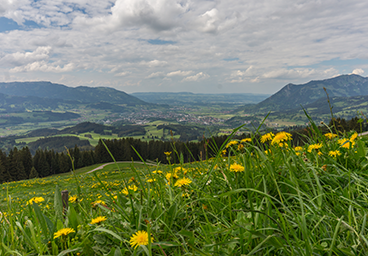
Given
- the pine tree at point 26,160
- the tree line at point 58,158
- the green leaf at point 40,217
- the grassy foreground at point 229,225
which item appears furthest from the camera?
the pine tree at point 26,160

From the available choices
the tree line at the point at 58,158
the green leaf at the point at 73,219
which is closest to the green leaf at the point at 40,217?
the green leaf at the point at 73,219

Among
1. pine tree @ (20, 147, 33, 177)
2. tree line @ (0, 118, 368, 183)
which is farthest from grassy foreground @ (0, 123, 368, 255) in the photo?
pine tree @ (20, 147, 33, 177)

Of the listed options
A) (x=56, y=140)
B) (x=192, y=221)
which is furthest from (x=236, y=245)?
(x=56, y=140)

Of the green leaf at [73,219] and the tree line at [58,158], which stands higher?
the green leaf at [73,219]

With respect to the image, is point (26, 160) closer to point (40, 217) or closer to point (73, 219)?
point (40, 217)

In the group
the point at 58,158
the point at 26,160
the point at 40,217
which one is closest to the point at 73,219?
the point at 40,217

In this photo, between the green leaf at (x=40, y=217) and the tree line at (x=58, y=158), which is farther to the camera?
the tree line at (x=58, y=158)

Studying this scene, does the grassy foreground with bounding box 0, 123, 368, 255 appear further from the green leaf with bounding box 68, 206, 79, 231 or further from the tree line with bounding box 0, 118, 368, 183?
the tree line with bounding box 0, 118, 368, 183

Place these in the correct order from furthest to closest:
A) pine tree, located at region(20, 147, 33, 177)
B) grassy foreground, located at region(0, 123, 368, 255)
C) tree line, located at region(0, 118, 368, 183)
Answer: pine tree, located at region(20, 147, 33, 177), tree line, located at region(0, 118, 368, 183), grassy foreground, located at region(0, 123, 368, 255)

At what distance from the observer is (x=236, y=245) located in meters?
1.43

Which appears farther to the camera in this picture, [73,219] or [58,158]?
[58,158]

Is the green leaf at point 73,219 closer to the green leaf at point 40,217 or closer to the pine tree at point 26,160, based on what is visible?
the green leaf at point 40,217

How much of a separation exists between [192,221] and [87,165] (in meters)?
79.6

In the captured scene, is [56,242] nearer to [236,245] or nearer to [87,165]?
[236,245]
